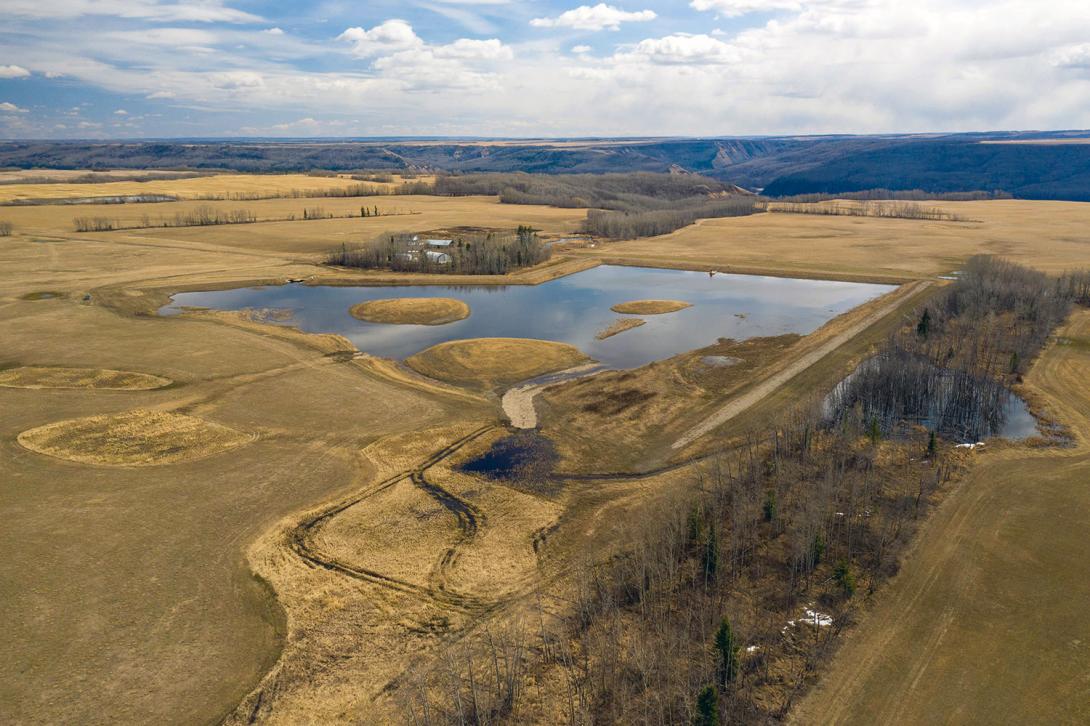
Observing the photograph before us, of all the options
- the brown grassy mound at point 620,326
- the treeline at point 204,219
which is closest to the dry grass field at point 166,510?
the brown grassy mound at point 620,326

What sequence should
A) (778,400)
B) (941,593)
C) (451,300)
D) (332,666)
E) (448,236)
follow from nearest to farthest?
(332,666) → (941,593) → (778,400) → (451,300) → (448,236)

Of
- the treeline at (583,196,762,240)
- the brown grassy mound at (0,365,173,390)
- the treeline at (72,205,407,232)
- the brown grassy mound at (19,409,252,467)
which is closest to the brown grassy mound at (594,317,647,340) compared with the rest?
the brown grassy mound at (19,409,252,467)

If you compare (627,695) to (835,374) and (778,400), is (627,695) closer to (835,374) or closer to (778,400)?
(778,400)

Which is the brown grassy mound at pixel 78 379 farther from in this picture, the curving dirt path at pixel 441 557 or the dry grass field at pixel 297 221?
the dry grass field at pixel 297 221

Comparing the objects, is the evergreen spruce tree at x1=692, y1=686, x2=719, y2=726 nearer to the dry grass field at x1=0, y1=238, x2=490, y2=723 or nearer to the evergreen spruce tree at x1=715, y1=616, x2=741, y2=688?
the evergreen spruce tree at x1=715, y1=616, x2=741, y2=688

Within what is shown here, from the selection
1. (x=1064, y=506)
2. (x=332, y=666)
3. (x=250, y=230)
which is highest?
(x=250, y=230)

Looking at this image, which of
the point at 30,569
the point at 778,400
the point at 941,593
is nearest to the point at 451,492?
the point at 30,569
